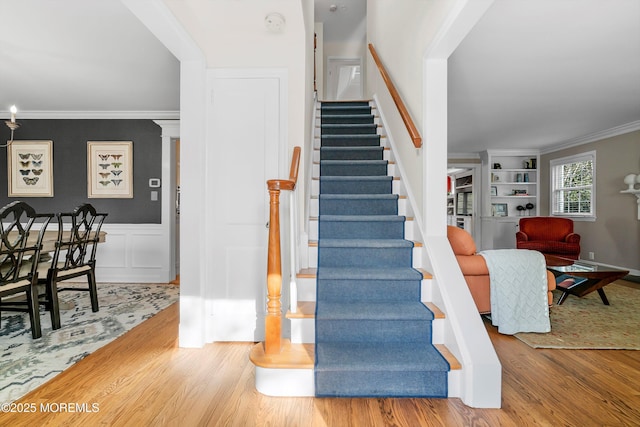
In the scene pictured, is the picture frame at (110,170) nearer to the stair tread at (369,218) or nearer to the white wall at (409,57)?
the stair tread at (369,218)

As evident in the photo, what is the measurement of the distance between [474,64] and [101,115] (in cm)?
488

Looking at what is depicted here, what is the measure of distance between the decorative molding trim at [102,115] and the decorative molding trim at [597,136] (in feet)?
23.3

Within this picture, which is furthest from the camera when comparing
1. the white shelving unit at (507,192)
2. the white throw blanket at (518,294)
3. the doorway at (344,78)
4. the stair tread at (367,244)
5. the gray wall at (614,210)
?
the white shelving unit at (507,192)

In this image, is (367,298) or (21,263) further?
(21,263)

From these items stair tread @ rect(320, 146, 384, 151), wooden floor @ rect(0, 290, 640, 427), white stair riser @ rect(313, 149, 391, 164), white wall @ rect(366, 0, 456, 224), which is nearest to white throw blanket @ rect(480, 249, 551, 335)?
wooden floor @ rect(0, 290, 640, 427)

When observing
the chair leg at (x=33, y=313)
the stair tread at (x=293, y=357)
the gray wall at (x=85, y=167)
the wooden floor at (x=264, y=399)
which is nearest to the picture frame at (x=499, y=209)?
the wooden floor at (x=264, y=399)

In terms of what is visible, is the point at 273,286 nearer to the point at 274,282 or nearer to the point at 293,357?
the point at 274,282

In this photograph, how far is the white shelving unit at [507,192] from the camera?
7.67 meters

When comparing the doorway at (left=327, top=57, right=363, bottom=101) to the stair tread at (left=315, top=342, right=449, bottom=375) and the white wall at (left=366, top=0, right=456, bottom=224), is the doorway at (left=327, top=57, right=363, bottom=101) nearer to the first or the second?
the white wall at (left=366, top=0, right=456, bottom=224)

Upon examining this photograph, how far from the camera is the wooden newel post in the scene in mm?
1924

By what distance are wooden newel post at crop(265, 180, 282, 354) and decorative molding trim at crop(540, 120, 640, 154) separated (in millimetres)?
6365

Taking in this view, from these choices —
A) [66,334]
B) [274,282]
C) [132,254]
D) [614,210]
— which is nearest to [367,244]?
[274,282]

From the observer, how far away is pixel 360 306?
7.11 feet

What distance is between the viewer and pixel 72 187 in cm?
471
